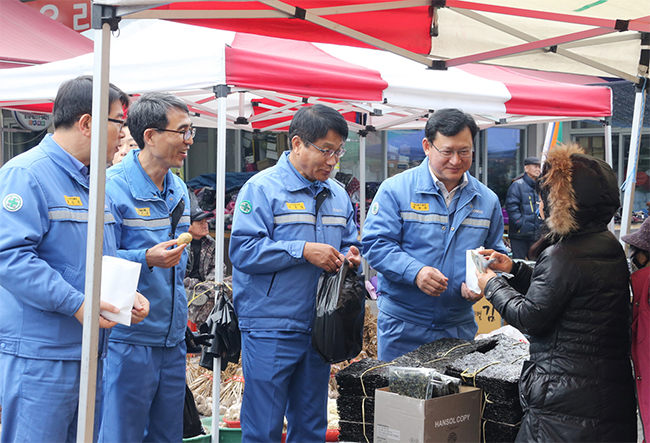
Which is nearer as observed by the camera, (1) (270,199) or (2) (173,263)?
(2) (173,263)

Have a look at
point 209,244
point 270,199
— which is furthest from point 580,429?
point 209,244

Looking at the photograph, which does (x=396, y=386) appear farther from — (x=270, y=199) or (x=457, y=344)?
(x=270, y=199)

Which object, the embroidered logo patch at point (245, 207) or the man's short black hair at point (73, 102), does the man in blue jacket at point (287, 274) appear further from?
the man's short black hair at point (73, 102)

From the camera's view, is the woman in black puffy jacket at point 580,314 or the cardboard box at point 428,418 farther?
the cardboard box at point 428,418

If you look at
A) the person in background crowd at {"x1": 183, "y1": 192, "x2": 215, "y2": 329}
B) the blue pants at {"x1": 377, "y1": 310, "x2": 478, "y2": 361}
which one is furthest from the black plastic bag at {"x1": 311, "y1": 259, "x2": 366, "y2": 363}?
the person in background crowd at {"x1": 183, "y1": 192, "x2": 215, "y2": 329}

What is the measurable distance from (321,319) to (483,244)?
1173mm

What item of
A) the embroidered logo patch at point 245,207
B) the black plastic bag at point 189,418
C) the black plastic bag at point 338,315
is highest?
the embroidered logo patch at point 245,207

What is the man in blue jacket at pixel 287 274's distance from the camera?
3.10 metres

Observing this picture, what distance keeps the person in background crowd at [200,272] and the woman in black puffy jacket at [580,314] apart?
356cm

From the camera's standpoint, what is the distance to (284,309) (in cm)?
312

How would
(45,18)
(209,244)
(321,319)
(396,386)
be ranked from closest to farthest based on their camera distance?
1. (396,386)
2. (321,319)
3. (209,244)
4. (45,18)

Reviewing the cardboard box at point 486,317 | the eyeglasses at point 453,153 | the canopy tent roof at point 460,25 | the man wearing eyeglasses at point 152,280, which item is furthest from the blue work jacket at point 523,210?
the man wearing eyeglasses at point 152,280

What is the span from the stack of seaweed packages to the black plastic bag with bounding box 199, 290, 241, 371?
0.69m

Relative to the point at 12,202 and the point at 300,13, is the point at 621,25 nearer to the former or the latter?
the point at 300,13
